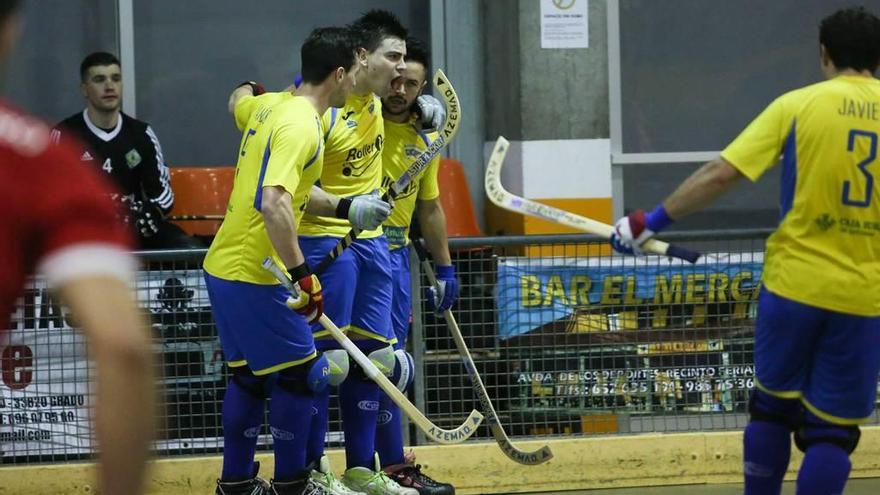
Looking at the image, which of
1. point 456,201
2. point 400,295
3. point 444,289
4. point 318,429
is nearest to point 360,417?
point 318,429

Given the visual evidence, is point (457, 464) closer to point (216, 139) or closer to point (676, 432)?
point (676, 432)

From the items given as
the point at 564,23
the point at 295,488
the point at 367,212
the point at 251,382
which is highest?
the point at 564,23

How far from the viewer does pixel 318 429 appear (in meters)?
6.06

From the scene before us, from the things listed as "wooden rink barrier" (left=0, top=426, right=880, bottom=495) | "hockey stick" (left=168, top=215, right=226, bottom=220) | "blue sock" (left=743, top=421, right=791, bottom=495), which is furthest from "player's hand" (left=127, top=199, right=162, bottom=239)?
"blue sock" (left=743, top=421, right=791, bottom=495)

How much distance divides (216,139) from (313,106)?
362 cm

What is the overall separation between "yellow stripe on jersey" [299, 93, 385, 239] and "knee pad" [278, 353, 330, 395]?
2.15ft

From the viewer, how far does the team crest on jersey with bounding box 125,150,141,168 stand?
780 cm

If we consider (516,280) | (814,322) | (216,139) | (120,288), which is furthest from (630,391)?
(120,288)

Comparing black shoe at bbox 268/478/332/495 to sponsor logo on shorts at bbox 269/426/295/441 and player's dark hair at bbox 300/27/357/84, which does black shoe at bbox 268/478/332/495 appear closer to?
sponsor logo on shorts at bbox 269/426/295/441

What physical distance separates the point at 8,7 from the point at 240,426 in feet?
13.1

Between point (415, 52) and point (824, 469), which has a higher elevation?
point (415, 52)

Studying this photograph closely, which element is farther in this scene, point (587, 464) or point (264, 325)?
point (587, 464)

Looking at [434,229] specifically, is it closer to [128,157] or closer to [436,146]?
→ [436,146]

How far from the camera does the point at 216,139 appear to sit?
9.09m
